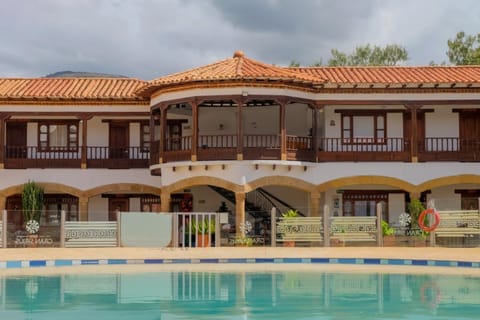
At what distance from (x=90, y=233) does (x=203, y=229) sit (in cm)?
397

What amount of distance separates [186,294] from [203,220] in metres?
9.28

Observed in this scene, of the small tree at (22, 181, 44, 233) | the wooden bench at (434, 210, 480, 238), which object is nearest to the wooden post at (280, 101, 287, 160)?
the wooden bench at (434, 210, 480, 238)

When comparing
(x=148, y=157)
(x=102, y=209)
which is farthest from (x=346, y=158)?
(x=102, y=209)

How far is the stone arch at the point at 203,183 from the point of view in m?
27.2

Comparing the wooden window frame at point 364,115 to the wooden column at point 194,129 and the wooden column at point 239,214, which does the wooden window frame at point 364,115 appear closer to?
the wooden column at point 239,214

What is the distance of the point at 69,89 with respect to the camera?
3184 centimetres

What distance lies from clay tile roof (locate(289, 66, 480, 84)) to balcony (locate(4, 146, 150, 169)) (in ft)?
26.1

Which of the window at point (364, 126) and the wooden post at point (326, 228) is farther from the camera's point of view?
the window at point (364, 126)

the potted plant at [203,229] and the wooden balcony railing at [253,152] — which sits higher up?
the wooden balcony railing at [253,152]

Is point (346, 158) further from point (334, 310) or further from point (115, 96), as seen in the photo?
point (334, 310)

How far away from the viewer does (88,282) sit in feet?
59.5

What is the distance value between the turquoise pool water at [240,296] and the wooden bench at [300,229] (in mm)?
5801

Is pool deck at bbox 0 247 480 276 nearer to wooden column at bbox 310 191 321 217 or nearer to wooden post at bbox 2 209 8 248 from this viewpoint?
wooden post at bbox 2 209 8 248

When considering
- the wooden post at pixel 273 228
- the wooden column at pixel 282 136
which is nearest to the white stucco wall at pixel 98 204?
the wooden column at pixel 282 136
